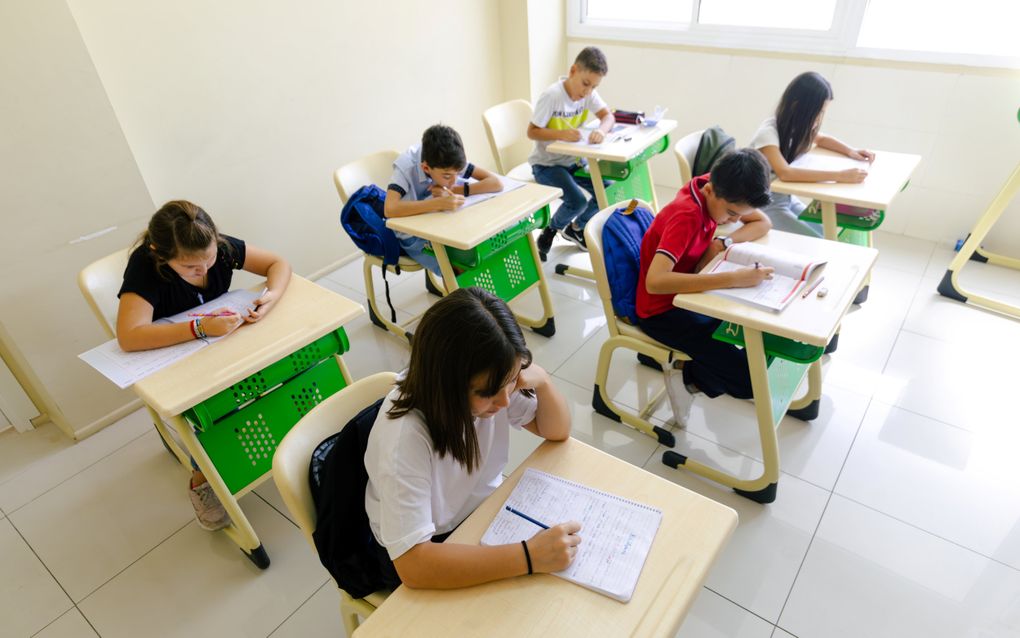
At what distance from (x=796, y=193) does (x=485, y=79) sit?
2601 mm

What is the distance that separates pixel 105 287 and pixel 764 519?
2248 mm

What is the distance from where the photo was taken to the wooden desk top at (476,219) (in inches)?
84.4

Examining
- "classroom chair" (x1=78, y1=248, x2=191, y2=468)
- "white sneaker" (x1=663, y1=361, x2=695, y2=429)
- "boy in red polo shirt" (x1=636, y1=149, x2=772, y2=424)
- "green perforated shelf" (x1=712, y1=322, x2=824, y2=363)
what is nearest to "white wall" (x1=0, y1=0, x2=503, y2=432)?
"classroom chair" (x1=78, y1=248, x2=191, y2=468)

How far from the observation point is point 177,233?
1.62m

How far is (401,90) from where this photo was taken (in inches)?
142

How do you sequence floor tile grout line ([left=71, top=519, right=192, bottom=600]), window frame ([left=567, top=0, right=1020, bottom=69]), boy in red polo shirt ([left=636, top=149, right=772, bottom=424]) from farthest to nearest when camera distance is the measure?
1. window frame ([left=567, top=0, right=1020, bottom=69])
2. floor tile grout line ([left=71, top=519, right=192, bottom=600])
3. boy in red polo shirt ([left=636, top=149, right=772, bottom=424])

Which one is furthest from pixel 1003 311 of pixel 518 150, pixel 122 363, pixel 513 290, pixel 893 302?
pixel 122 363

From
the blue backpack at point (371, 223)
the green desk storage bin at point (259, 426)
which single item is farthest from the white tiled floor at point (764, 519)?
the blue backpack at point (371, 223)

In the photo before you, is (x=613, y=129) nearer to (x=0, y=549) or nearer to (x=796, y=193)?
(x=796, y=193)

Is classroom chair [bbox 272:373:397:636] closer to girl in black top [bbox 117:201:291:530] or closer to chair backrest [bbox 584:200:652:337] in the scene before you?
girl in black top [bbox 117:201:291:530]

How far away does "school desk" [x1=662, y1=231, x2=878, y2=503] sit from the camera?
1544 mm

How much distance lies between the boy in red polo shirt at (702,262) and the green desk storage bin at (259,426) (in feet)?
3.53

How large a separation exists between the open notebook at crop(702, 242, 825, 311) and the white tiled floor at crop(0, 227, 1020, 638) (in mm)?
733

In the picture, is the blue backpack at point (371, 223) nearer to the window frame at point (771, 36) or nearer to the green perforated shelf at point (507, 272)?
the green perforated shelf at point (507, 272)
